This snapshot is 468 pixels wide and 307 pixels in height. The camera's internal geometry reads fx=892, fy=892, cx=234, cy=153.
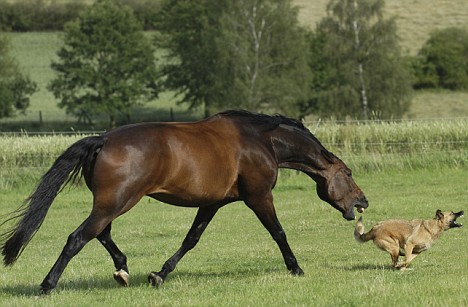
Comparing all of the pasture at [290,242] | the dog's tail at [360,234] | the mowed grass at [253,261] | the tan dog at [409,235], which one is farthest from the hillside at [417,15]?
the tan dog at [409,235]

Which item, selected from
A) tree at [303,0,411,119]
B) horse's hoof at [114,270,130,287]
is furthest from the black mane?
tree at [303,0,411,119]

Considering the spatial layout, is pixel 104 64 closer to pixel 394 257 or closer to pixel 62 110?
pixel 62 110

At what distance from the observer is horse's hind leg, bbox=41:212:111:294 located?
952 cm

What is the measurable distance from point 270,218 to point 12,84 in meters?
58.1

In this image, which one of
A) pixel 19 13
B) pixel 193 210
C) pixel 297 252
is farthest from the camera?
pixel 19 13

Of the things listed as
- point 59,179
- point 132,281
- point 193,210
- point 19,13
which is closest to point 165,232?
point 193,210

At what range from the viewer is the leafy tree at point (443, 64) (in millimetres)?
69625

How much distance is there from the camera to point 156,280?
1038 centimetres

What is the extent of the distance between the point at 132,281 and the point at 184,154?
191 centimetres

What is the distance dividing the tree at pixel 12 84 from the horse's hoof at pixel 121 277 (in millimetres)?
55921

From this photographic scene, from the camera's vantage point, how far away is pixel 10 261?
386 inches

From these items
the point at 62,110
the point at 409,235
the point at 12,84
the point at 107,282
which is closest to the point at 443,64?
the point at 62,110

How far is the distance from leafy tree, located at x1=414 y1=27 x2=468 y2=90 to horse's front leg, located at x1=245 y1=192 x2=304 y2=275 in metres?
60.8

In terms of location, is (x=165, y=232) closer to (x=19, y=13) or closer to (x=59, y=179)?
(x=59, y=179)
